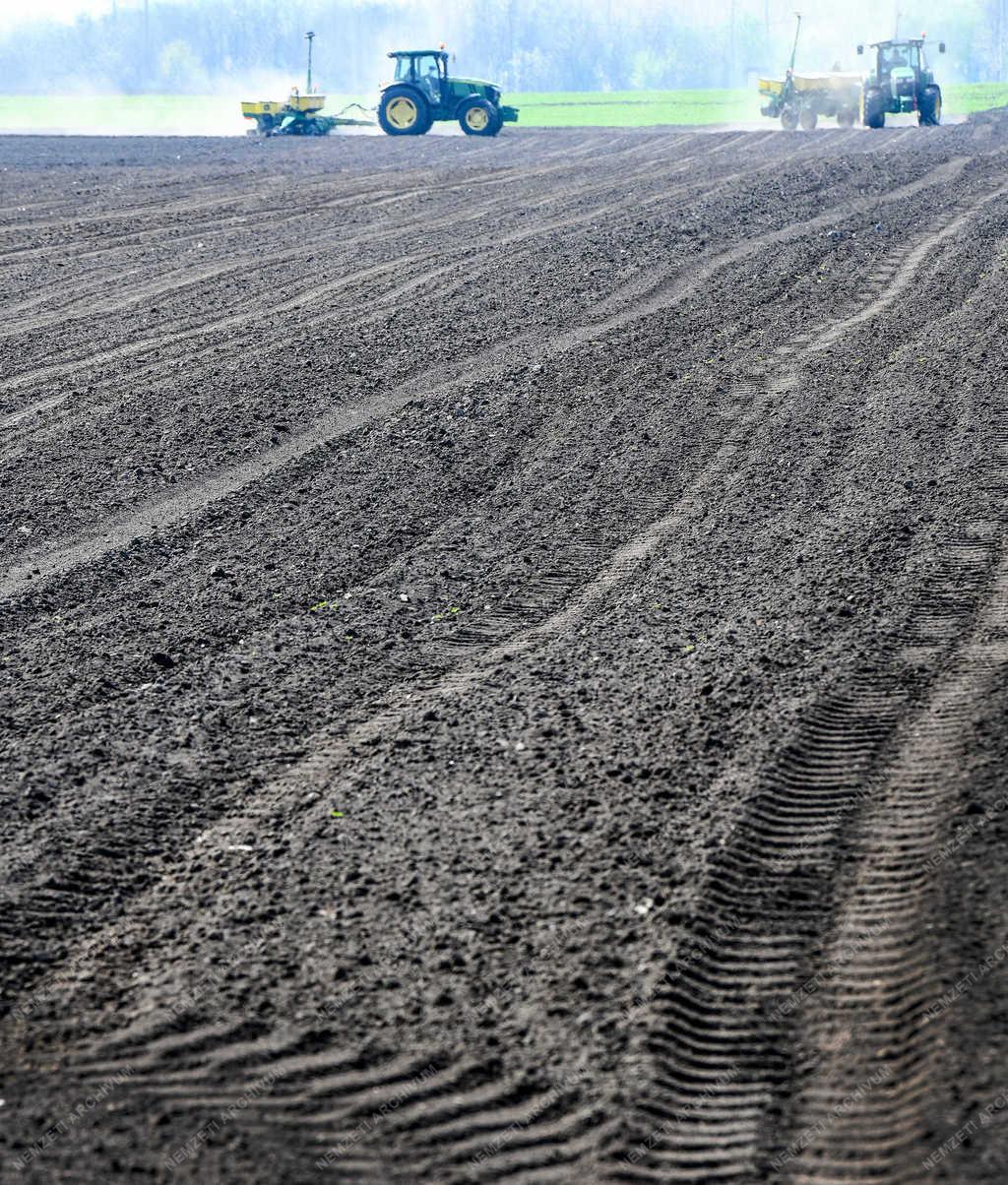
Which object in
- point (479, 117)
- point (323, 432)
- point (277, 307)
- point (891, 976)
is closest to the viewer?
point (891, 976)

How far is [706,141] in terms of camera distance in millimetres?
36875

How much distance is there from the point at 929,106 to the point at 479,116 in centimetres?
1408

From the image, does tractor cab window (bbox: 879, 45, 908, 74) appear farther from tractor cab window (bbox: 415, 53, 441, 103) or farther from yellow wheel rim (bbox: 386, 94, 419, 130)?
yellow wheel rim (bbox: 386, 94, 419, 130)

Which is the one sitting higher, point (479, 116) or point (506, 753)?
point (479, 116)

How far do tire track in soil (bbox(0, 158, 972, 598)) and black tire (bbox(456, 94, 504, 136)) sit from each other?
2599cm

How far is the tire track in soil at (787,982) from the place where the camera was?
3.52 m

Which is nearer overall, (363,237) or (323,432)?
(323,432)

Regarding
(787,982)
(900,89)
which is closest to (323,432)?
(787,982)

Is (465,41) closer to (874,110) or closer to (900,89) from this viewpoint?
(900,89)

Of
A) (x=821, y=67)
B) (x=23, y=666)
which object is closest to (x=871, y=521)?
(x=23, y=666)

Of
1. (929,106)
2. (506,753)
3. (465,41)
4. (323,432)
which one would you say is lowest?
(506,753)

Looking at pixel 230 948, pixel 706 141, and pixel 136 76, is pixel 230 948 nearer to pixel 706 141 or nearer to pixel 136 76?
pixel 706 141

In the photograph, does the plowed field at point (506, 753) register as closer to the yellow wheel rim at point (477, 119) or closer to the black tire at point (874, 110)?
the yellow wheel rim at point (477, 119)

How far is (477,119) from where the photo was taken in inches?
1676
